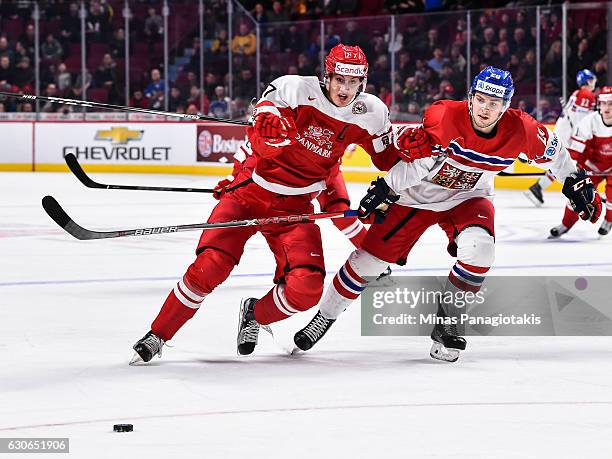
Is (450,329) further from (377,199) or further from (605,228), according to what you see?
(605,228)

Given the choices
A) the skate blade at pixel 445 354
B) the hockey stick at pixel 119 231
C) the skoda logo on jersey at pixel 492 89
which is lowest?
the skate blade at pixel 445 354

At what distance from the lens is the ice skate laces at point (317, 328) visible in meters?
4.91

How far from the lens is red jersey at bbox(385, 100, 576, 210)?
15.5 ft

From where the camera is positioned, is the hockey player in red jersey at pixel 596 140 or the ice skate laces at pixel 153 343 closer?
the ice skate laces at pixel 153 343

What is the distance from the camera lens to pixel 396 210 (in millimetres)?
4914

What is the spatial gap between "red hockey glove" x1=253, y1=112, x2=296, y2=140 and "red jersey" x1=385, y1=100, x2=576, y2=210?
416mm

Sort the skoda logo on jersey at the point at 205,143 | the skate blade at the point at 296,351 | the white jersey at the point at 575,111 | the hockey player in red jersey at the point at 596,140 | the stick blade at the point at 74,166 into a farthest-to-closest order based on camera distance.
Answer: the skoda logo on jersey at the point at 205,143
the white jersey at the point at 575,111
the hockey player in red jersey at the point at 596,140
the stick blade at the point at 74,166
the skate blade at the point at 296,351

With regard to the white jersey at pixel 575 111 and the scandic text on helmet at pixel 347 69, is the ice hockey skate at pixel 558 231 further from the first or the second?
the scandic text on helmet at pixel 347 69

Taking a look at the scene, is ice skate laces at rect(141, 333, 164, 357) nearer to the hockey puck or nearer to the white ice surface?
the white ice surface

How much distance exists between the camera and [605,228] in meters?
9.67

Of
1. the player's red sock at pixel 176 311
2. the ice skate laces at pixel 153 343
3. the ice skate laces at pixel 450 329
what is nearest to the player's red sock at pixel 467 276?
the ice skate laces at pixel 450 329

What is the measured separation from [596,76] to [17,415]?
10631mm

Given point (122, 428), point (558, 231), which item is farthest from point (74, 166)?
point (558, 231)

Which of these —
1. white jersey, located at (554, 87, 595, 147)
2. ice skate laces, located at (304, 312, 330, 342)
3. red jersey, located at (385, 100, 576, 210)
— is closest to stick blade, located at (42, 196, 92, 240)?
ice skate laces, located at (304, 312, 330, 342)
